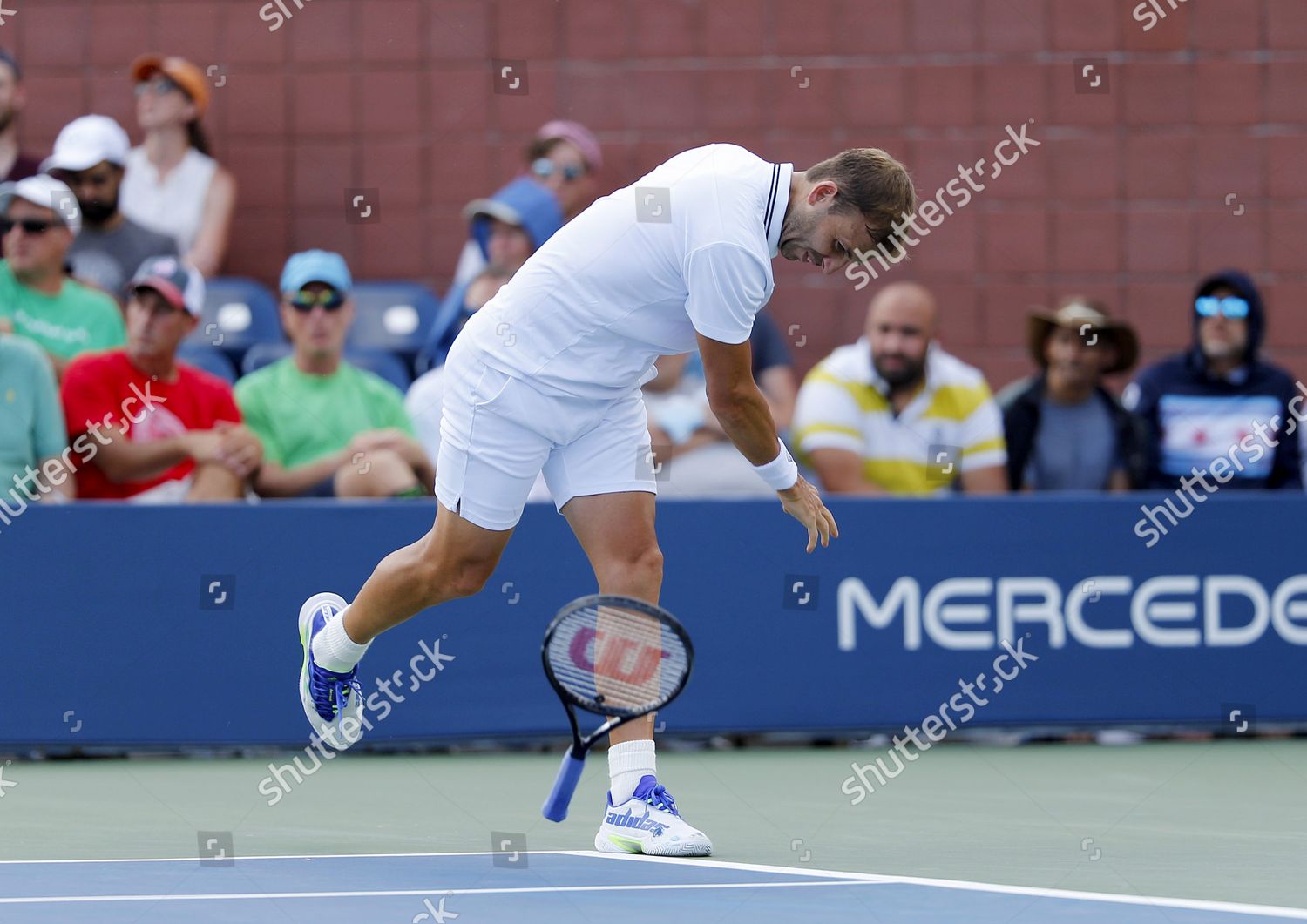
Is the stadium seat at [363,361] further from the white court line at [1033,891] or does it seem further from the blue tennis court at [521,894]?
the white court line at [1033,891]

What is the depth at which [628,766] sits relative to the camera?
16.3ft

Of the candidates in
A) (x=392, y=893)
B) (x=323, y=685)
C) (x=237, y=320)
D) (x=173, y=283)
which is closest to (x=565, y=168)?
(x=237, y=320)

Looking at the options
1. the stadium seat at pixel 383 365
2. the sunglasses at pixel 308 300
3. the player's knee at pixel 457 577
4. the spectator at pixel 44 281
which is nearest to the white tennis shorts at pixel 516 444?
the player's knee at pixel 457 577

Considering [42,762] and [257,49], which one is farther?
[257,49]

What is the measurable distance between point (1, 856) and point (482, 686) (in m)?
2.55

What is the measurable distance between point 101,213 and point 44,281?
881mm

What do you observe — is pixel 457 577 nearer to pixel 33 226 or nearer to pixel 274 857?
pixel 274 857

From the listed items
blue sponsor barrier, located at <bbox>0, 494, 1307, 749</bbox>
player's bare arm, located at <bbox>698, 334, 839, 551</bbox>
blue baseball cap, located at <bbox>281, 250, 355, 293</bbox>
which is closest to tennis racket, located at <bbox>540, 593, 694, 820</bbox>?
player's bare arm, located at <bbox>698, 334, 839, 551</bbox>

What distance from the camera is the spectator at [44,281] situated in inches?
322

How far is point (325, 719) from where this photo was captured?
5.60m

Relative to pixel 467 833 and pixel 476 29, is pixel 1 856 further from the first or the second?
pixel 476 29

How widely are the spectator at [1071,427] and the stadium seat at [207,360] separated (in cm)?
336

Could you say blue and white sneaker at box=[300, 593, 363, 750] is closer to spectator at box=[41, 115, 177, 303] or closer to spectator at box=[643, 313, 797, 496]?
spectator at box=[643, 313, 797, 496]

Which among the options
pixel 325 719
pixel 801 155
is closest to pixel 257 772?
pixel 325 719
